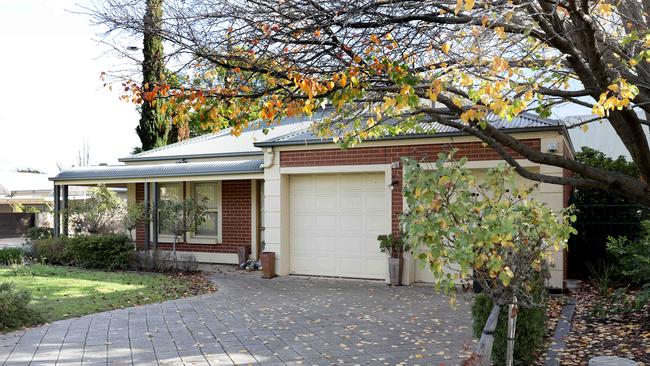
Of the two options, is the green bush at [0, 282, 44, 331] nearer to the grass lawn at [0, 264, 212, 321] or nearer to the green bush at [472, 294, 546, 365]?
the grass lawn at [0, 264, 212, 321]

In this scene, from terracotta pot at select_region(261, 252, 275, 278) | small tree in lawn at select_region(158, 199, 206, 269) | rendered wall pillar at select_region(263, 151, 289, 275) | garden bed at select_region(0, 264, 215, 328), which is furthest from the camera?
small tree in lawn at select_region(158, 199, 206, 269)

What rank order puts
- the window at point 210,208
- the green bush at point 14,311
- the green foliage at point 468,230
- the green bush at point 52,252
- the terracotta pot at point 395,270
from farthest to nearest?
the window at point 210,208 < the green bush at point 52,252 < the terracotta pot at point 395,270 < the green bush at point 14,311 < the green foliage at point 468,230

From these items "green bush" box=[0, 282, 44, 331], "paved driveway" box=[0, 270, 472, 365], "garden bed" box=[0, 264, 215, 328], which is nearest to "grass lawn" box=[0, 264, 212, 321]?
"garden bed" box=[0, 264, 215, 328]

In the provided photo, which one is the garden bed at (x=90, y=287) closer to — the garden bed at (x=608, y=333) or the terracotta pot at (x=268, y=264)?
the terracotta pot at (x=268, y=264)

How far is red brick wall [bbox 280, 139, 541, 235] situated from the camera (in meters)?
11.1

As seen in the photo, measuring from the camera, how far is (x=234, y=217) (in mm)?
15734

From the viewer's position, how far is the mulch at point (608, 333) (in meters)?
6.21

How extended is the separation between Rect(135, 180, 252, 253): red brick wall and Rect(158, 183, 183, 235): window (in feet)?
4.94

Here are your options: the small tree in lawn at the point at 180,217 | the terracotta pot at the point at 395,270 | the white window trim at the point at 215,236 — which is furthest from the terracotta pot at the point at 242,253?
the terracotta pot at the point at 395,270

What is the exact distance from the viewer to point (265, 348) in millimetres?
6609

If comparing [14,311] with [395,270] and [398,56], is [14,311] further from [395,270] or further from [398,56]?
[395,270]

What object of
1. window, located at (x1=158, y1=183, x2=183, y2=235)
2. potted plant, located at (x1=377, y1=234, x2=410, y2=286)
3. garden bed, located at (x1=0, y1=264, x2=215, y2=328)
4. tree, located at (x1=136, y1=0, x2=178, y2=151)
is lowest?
garden bed, located at (x1=0, y1=264, x2=215, y2=328)

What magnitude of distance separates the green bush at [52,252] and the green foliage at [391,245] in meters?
9.01

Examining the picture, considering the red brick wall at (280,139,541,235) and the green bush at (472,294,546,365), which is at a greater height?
the red brick wall at (280,139,541,235)
